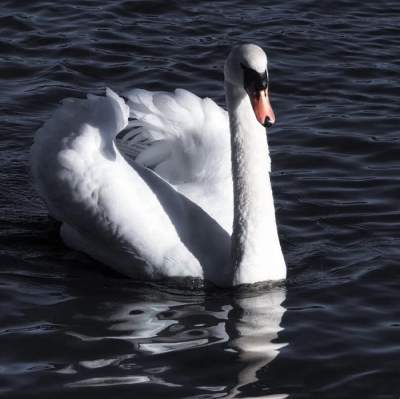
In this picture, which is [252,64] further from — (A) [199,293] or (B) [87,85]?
(B) [87,85]

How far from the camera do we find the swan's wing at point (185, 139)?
9.02 meters

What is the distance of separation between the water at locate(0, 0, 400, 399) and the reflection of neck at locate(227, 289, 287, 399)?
0.05 ft

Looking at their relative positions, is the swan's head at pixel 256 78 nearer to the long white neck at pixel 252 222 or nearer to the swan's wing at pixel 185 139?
the long white neck at pixel 252 222

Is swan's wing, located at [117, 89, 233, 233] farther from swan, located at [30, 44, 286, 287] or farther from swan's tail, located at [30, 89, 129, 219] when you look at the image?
swan's tail, located at [30, 89, 129, 219]

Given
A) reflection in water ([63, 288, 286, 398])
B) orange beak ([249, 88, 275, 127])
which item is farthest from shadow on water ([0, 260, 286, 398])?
orange beak ([249, 88, 275, 127])

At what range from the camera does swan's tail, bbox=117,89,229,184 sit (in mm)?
9031

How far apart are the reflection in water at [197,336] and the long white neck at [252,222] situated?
0.54 feet

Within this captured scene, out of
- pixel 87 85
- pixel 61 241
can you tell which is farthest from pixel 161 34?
pixel 61 241

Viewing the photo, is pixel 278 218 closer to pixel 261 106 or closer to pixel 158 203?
pixel 158 203

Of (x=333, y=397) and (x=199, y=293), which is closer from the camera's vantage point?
(x=333, y=397)

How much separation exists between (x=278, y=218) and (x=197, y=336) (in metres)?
2.47

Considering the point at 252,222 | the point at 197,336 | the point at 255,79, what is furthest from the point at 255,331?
the point at 255,79

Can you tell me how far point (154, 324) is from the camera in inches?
296

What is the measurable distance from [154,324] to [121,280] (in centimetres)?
93
